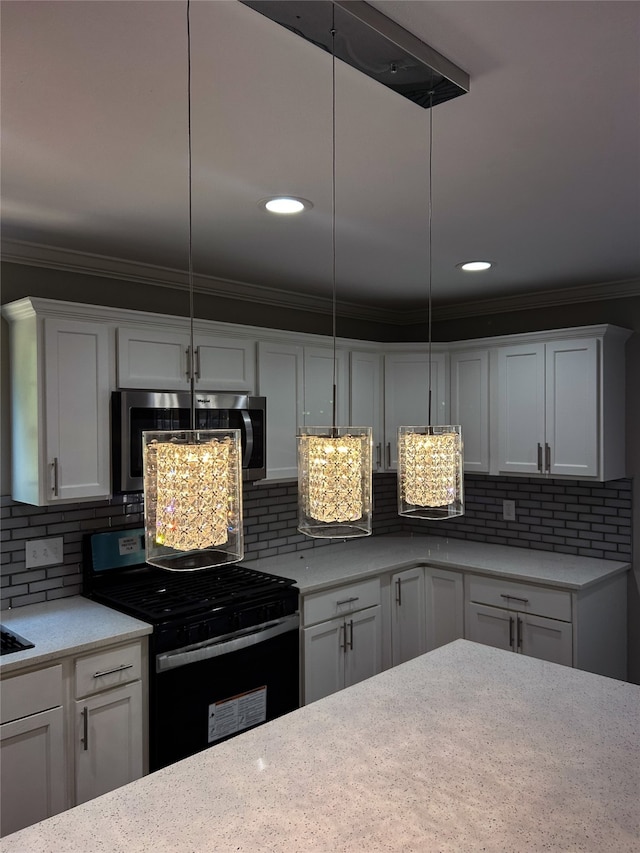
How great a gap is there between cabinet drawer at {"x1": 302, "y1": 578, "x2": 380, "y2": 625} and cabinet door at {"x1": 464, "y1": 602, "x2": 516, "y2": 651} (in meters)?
0.57

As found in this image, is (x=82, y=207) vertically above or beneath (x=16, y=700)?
above

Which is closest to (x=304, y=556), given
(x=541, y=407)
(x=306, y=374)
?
(x=306, y=374)

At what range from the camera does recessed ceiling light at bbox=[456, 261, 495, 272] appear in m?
3.27

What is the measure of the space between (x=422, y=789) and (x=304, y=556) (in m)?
2.63

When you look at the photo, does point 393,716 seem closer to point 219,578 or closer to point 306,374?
point 219,578

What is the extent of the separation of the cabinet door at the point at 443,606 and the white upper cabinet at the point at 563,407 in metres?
0.75

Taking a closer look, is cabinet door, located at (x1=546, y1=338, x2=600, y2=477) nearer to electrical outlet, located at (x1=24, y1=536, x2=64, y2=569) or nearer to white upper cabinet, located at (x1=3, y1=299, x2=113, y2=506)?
white upper cabinet, located at (x1=3, y1=299, x2=113, y2=506)

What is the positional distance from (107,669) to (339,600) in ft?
4.44

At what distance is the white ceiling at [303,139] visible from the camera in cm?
132

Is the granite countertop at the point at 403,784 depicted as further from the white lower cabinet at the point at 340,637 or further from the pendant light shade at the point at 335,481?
the white lower cabinet at the point at 340,637

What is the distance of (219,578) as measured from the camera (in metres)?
3.40

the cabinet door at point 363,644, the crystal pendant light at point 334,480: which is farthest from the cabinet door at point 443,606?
the crystal pendant light at point 334,480

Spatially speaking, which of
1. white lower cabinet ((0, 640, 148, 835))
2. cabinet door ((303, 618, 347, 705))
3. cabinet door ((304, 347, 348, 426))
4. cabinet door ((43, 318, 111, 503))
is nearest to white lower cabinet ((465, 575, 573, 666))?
cabinet door ((303, 618, 347, 705))

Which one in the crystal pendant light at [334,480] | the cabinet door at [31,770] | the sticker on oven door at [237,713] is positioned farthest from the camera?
the sticker on oven door at [237,713]
